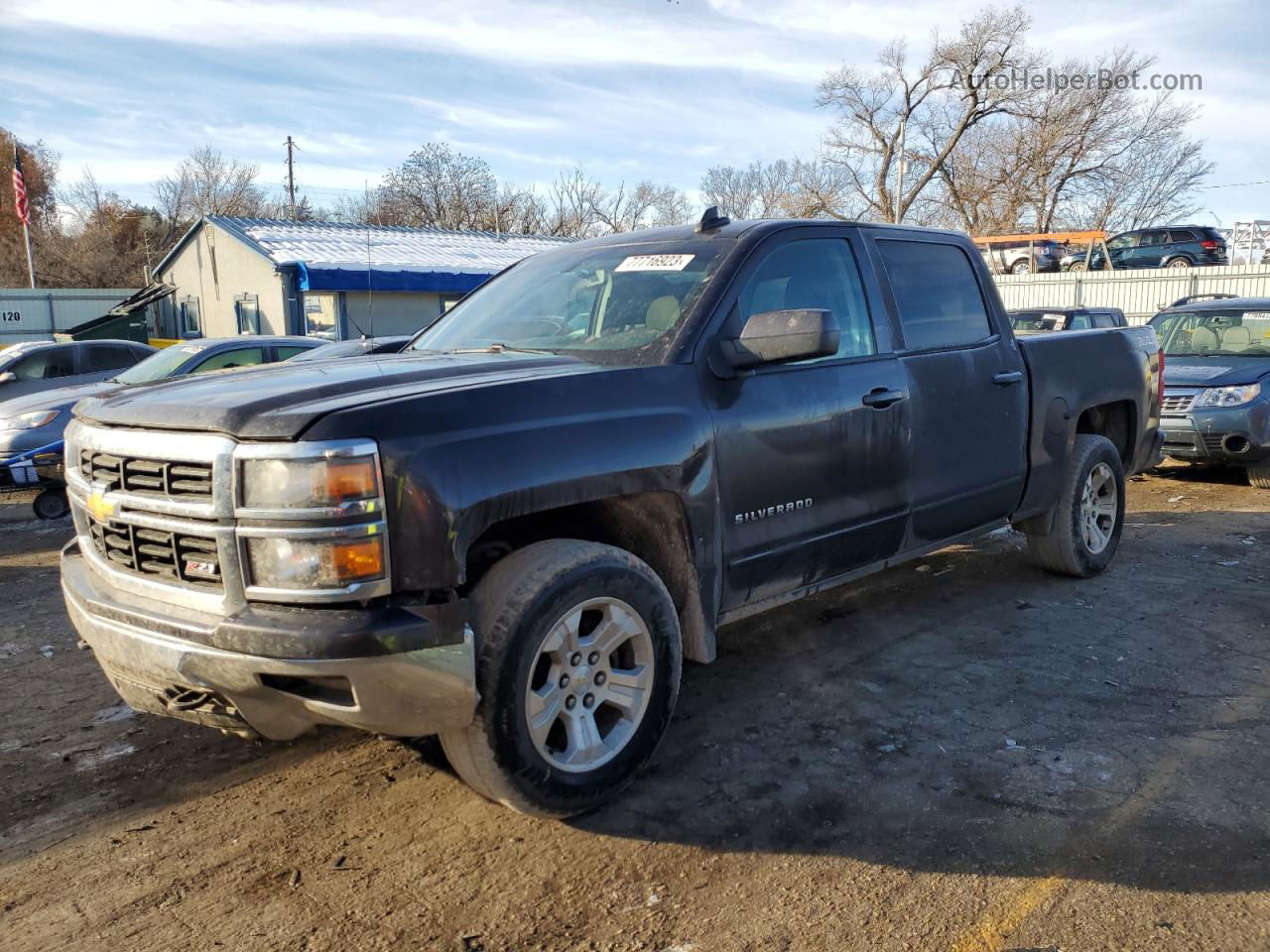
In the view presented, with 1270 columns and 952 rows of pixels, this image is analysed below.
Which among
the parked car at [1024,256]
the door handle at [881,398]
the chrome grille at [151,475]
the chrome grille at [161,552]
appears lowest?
the chrome grille at [161,552]

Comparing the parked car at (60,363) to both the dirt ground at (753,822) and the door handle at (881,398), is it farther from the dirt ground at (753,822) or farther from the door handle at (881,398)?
the door handle at (881,398)

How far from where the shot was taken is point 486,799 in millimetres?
3299

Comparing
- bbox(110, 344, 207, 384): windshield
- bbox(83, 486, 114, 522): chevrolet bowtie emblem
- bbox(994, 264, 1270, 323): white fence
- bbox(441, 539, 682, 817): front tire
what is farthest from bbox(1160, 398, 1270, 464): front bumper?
bbox(994, 264, 1270, 323): white fence

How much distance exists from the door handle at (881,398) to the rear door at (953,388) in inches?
5.1

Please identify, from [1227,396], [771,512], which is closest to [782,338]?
[771,512]

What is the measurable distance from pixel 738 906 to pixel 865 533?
1.83 metres

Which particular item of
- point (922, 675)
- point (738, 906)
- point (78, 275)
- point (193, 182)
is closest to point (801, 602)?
point (922, 675)

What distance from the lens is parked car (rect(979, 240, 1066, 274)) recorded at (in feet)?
100.0

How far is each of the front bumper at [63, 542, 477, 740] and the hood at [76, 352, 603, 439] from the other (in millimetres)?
523

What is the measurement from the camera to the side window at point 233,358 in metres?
9.77

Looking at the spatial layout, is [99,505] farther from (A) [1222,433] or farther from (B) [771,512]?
(A) [1222,433]

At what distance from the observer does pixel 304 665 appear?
100 inches

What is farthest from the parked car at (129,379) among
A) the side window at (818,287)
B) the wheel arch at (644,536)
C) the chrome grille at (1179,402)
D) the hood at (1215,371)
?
the hood at (1215,371)

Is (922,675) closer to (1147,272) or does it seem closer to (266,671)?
(266,671)
